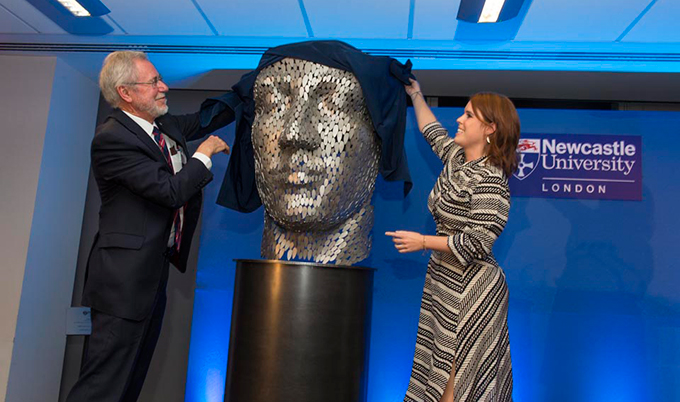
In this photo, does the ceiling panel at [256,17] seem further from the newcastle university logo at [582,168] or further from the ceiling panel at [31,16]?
the newcastle university logo at [582,168]

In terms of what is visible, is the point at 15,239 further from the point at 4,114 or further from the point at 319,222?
the point at 319,222

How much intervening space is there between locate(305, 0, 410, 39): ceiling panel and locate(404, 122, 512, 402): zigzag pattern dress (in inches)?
44.3

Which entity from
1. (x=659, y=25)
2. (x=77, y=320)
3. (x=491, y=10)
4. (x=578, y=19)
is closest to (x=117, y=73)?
(x=491, y=10)

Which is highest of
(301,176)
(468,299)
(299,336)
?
(301,176)

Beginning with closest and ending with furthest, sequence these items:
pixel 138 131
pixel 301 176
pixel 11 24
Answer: pixel 301 176
pixel 138 131
pixel 11 24

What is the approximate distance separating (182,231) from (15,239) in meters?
1.49

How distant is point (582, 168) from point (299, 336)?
6.07 feet

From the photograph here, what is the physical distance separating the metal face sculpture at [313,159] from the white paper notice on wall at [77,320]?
190 centimetres

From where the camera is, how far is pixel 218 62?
336 centimetres

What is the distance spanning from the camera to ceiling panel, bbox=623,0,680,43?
266cm

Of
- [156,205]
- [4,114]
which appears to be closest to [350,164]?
[156,205]

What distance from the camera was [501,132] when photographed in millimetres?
1953

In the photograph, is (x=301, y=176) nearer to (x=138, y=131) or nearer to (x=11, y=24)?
(x=138, y=131)

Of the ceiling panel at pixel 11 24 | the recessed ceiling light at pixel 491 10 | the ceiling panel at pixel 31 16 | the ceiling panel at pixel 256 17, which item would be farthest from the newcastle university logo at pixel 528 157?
the ceiling panel at pixel 11 24
